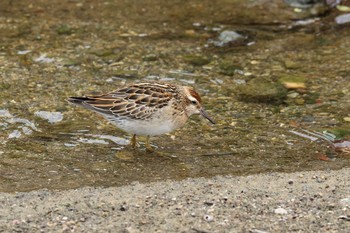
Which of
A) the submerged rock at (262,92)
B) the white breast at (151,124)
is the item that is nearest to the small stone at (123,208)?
the white breast at (151,124)

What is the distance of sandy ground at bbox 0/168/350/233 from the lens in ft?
27.1

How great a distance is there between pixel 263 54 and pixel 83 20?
3587 millimetres

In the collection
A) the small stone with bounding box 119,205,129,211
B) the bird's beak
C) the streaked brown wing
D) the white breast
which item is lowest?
the bird's beak

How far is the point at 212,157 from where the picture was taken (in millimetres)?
10625

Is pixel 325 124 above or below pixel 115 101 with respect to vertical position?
below

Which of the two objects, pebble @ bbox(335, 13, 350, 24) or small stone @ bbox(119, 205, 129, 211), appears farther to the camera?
pebble @ bbox(335, 13, 350, 24)

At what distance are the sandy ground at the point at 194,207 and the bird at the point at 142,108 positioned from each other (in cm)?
118

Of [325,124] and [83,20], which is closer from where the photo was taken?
[325,124]

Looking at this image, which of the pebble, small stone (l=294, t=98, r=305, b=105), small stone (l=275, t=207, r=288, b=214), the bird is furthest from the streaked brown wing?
the pebble

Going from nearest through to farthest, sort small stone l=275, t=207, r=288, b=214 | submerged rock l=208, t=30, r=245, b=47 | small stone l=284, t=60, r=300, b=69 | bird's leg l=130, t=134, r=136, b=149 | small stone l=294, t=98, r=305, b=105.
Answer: small stone l=275, t=207, r=288, b=214
bird's leg l=130, t=134, r=136, b=149
small stone l=294, t=98, r=305, b=105
small stone l=284, t=60, r=300, b=69
submerged rock l=208, t=30, r=245, b=47

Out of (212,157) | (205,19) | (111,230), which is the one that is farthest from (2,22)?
(111,230)

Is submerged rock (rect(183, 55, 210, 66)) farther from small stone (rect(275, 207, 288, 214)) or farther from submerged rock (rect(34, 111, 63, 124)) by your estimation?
small stone (rect(275, 207, 288, 214))

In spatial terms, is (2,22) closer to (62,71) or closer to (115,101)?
(62,71)

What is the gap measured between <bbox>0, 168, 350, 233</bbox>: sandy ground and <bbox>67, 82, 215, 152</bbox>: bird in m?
1.18
